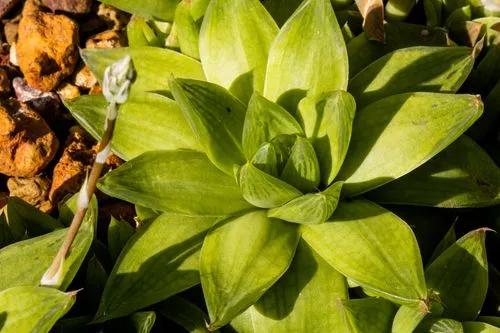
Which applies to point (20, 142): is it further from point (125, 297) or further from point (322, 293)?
point (322, 293)

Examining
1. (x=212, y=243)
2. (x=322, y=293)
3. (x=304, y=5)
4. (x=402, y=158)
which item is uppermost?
(x=304, y=5)

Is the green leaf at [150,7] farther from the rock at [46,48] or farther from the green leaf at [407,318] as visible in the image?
the green leaf at [407,318]

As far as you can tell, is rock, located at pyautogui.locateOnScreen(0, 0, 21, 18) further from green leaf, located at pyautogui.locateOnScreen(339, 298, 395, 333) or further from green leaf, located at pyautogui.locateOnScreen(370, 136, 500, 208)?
green leaf, located at pyautogui.locateOnScreen(339, 298, 395, 333)

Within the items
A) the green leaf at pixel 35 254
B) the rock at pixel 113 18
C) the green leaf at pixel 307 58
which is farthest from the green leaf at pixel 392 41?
the rock at pixel 113 18

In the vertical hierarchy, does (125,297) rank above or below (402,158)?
below

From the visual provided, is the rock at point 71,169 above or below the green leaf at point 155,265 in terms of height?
below

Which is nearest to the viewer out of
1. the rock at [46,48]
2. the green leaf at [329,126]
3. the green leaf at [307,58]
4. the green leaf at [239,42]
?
the green leaf at [329,126]

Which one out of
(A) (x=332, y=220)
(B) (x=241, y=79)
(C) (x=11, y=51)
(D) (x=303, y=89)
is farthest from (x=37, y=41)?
(A) (x=332, y=220)

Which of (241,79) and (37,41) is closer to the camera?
(241,79)
